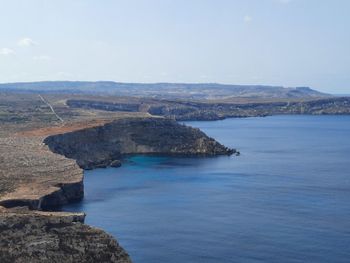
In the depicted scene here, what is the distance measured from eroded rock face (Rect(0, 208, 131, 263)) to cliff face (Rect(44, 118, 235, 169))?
69.4 meters

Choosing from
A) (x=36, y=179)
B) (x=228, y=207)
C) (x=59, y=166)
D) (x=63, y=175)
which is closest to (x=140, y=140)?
(x=59, y=166)

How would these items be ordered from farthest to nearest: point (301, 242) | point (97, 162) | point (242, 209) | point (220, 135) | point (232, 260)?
point (220, 135) → point (97, 162) → point (242, 209) → point (301, 242) → point (232, 260)

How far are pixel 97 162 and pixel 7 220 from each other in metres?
67.8

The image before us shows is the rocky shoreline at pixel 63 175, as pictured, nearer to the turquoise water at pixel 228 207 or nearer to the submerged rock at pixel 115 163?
the submerged rock at pixel 115 163

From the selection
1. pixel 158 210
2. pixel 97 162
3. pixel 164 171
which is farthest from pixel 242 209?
pixel 97 162

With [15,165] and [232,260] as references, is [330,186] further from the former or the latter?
[15,165]

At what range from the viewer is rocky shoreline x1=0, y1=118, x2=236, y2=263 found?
35375 millimetres

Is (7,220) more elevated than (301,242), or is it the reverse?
(7,220)

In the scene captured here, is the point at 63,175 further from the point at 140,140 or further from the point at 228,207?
the point at 140,140

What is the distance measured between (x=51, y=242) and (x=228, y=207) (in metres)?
35.3

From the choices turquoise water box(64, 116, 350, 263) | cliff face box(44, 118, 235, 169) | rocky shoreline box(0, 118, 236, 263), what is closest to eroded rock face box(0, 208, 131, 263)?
rocky shoreline box(0, 118, 236, 263)

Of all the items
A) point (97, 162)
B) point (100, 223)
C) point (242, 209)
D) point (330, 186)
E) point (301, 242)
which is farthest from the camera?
point (97, 162)

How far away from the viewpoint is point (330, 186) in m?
80.1

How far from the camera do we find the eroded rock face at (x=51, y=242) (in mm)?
34719
